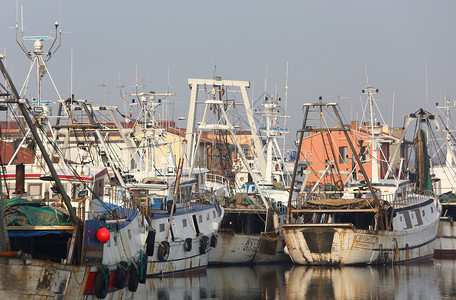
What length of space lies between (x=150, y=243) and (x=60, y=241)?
27.3 feet

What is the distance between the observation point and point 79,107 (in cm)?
3697

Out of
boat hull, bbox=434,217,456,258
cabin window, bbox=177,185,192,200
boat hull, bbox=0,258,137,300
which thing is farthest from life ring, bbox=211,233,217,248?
boat hull, bbox=0,258,137,300

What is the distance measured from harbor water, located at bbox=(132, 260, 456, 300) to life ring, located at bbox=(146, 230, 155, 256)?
148 cm

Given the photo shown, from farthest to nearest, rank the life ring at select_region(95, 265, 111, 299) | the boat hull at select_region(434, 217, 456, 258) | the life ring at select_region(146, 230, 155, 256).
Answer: the boat hull at select_region(434, 217, 456, 258)
the life ring at select_region(146, 230, 155, 256)
the life ring at select_region(95, 265, 111, 299)

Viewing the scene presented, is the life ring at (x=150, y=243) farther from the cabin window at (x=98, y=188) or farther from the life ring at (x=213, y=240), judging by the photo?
the life ring at (x=213, y=240)

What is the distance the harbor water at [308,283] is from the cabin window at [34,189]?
5.42 meters

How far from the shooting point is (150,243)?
3159cm

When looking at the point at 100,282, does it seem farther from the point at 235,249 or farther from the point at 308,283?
the point at 235,249

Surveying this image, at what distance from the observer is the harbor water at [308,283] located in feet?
103

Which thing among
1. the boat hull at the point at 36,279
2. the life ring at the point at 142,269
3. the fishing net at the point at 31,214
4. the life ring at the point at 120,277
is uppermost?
the fishing net at the point at 31,214

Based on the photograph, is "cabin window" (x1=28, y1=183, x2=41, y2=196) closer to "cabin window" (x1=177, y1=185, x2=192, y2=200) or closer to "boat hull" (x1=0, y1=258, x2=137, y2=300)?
"boat hull" (x1=0, y1=258, x2=137, y2=300)

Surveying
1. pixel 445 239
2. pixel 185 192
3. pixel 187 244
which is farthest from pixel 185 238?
pixel 445 239

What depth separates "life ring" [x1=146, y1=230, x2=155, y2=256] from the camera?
103 ft

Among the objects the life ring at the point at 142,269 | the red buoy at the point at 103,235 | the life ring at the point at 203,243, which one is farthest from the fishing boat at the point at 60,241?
the life ring at the point at 203,243
